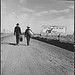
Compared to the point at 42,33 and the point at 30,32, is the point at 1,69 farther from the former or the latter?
the point at 42,33

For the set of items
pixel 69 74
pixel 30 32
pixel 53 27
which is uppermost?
pixel 53 27

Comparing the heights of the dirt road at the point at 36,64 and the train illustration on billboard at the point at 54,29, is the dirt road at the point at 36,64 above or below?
below

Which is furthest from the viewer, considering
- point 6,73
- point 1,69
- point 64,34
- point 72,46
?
point 64,34

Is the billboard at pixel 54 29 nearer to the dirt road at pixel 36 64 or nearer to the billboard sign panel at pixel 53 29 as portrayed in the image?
the billboard sign panel at pixel 53 29

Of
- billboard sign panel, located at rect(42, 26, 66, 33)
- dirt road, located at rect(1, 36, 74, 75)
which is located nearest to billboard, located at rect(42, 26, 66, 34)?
billboard sign panel, located at rect(42, 26, 66, 33)

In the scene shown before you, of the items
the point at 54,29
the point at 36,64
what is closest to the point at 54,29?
the point at 54,29

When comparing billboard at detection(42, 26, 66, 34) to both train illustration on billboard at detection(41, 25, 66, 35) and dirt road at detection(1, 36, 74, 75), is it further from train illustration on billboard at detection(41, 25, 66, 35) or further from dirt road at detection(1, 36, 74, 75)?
dirt road at detection(1, 36, 74, 75)

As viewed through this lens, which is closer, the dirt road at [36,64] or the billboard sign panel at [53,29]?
the dirt road at [36,64]

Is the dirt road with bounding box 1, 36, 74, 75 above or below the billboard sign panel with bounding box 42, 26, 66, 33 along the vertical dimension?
below

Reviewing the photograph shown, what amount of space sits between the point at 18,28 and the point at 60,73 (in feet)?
30.6

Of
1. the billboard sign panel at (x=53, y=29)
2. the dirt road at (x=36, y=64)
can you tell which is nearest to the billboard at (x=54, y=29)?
the billboard sign panel at (x=53, y=29)

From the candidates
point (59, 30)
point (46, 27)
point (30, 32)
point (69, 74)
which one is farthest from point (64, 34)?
point (69, 74)

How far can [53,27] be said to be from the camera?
36562mm

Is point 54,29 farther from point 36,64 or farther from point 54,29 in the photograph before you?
point 36,64
